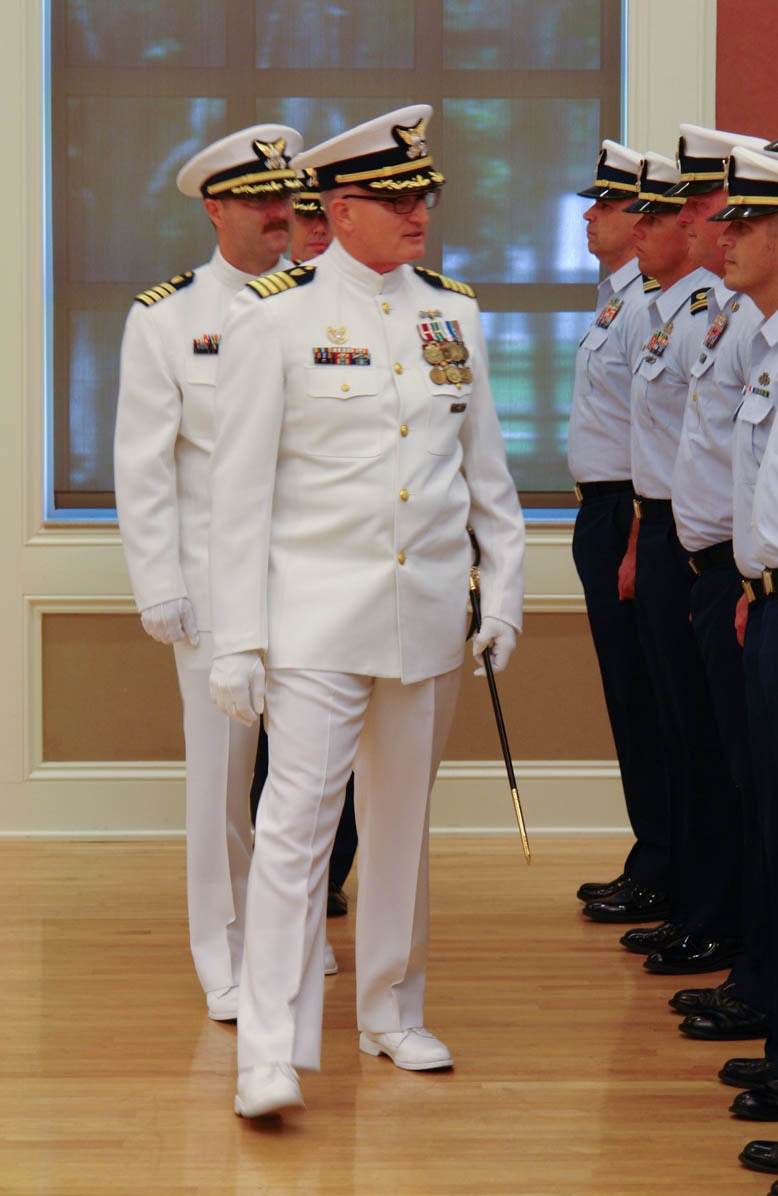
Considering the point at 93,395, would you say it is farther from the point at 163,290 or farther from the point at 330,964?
the point at 330,964

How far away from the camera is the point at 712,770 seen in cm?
377

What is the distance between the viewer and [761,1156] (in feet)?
8.60

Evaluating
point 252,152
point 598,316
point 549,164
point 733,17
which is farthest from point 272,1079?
point 733,17

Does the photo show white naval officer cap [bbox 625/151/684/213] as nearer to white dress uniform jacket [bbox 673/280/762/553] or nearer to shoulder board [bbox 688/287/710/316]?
shoulder board [bbox 688/287/710/316]

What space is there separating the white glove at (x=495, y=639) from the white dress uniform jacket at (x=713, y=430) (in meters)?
0.63

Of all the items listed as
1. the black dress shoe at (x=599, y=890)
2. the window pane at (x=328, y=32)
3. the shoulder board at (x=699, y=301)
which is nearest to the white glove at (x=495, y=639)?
the shoulder board at (x=699, y=301)

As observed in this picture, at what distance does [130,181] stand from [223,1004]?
2.65 metres

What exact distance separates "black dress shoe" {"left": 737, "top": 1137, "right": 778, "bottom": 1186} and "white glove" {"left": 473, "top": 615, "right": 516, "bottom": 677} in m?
0.90

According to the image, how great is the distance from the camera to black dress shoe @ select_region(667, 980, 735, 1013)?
11.0ft

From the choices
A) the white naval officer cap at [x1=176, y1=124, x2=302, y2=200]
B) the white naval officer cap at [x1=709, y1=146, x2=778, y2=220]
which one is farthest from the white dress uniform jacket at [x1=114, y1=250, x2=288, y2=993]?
the white naval officer cap at [x1=709, y1=146, x2=778, y2=220]

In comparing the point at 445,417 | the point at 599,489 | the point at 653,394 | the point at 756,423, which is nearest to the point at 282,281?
the point at 445,417

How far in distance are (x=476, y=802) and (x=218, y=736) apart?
74.6 inches

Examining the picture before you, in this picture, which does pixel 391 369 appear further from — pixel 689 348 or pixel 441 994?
pixel 441 994

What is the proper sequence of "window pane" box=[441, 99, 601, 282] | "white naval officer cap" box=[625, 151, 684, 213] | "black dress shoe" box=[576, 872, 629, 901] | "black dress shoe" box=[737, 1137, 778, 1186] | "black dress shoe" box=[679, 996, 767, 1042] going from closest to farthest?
"black dress shoe" box=[737, 1137, 778, 1186] < "black dress shoe" box=[679, 996, 767, 1042] < "white naval officer cap" box=[625, 151, 684, 213] < "black dress shoe" box=[576, 872, 629, 901] < "window pane" box=[441, 99, 601, 282]
